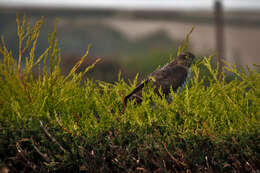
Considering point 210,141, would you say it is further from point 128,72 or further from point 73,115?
point 128,72

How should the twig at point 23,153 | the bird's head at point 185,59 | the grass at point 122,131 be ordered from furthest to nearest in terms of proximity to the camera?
the bird's head at point 185,59 < the twig at point 23,153 < the grass at point 122,131

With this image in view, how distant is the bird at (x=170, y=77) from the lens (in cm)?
465

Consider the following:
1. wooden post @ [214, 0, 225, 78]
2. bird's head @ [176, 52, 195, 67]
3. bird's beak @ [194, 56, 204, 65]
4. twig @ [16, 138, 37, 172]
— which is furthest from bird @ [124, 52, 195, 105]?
wooden post @ [214, 0, 225, 78]

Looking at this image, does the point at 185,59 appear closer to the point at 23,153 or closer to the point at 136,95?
the point at 136,95

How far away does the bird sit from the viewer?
4650mm

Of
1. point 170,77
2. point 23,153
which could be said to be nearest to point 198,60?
point 170,77

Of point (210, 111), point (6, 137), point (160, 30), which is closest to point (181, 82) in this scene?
point (210, 111)

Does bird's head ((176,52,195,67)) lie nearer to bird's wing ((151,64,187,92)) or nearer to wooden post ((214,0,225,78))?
bird's wing ((151,64,187,92))

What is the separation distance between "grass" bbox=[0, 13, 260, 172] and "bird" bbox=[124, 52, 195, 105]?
0.83 ft

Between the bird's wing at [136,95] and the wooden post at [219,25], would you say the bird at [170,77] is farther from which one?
the wooden post at [219,25]

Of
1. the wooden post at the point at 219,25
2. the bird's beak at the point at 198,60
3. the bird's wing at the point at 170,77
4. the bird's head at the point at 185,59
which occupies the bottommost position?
the wooden post at the point at 219,25

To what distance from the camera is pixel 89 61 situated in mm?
14844

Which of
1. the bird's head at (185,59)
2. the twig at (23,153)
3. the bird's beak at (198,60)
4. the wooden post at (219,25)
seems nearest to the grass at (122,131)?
the twig at (23,153)

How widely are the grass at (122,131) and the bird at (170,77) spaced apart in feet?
0.83
